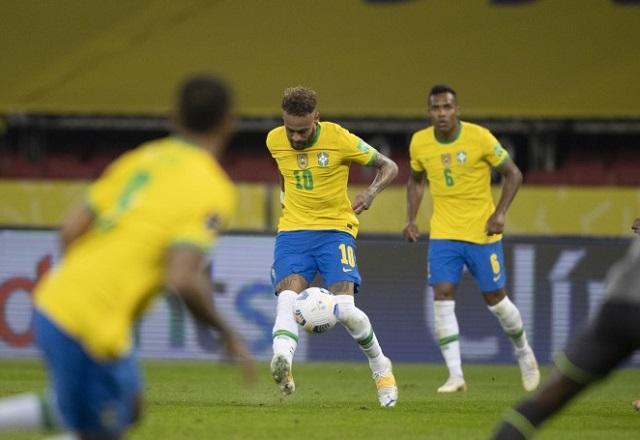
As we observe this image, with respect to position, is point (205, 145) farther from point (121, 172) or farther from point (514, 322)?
point (514, 322)

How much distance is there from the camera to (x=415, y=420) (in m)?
9.09

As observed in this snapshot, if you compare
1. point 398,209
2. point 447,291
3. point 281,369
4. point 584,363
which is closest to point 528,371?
point 447,291

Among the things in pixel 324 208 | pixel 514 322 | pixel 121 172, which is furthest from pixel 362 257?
pixel 121 172

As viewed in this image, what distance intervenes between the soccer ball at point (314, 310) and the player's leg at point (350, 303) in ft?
0.43

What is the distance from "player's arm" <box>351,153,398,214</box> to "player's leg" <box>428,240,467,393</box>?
1.95 m

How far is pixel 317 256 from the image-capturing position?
33.7ft

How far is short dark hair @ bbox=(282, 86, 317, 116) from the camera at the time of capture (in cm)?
973

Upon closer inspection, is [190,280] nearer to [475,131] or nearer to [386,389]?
[386,389]

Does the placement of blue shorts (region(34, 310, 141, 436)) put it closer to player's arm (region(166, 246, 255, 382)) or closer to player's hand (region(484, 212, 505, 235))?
player's arm (region(166, 246, 255, 382))

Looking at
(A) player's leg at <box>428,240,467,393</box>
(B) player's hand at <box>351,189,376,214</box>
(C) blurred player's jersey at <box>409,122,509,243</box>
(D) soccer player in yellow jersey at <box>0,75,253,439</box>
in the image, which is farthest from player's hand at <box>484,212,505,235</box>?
(D) soccer player in yellow jersey at <box>0,75,253,439</box>

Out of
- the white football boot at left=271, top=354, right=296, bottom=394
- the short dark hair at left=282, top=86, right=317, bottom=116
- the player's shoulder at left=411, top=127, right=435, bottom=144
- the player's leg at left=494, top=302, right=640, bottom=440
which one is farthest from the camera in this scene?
the player's shoulder at left=411, top=127, right=435, bottom=144

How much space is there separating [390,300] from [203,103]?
34.2 ft

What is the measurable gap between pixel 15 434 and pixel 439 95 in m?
5.21

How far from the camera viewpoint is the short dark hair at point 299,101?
9.73 metres
